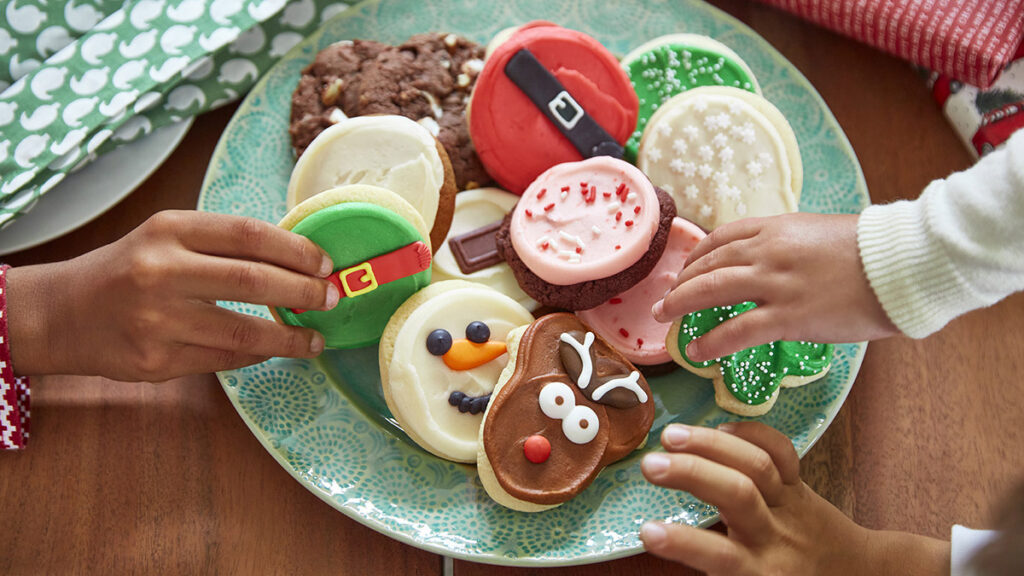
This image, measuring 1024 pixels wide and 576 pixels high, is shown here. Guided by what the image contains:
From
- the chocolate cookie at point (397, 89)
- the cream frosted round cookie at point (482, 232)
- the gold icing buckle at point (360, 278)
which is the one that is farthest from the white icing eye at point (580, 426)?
the chocolate cookie at point (397, 89)

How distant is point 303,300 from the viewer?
1105 millimetres

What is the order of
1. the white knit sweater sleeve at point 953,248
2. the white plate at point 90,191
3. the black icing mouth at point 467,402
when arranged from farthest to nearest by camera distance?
the white plate at point 90,191, the black icing mouth at point 467,402, the white knit sweater sleeve at point 953,248

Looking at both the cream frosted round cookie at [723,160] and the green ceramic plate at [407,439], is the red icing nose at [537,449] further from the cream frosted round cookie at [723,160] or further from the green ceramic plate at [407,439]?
the cream frosted round cookie at [723,160]

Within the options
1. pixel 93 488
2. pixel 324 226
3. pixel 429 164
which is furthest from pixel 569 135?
pixel 93 488

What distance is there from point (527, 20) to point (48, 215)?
89cm

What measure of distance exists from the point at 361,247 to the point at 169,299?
0.27 metres

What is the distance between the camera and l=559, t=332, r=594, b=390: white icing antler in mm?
1136

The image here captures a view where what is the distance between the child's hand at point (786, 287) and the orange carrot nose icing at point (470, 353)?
0.84ft

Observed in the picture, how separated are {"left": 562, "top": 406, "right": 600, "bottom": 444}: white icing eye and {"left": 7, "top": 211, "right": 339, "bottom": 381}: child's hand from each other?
382 mm

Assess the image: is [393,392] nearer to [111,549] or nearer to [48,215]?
[111,549]

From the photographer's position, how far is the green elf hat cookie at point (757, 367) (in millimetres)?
1170

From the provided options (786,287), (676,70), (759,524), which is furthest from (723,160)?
(759,524)

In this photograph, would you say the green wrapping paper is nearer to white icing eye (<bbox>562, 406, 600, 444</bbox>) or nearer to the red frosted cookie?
the red frosted cookie

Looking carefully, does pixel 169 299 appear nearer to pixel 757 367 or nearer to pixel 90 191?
pixel 90 191
